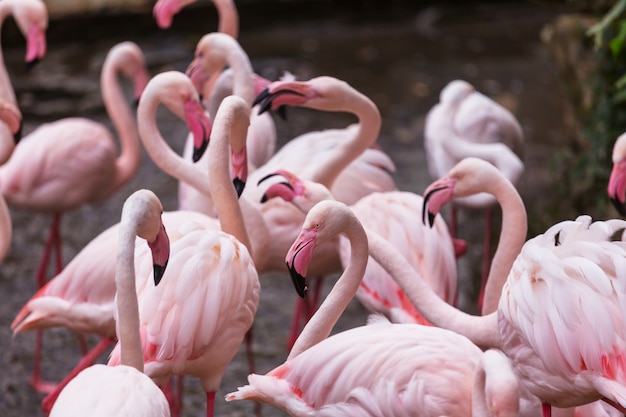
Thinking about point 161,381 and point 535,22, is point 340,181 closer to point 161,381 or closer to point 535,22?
point 161,381

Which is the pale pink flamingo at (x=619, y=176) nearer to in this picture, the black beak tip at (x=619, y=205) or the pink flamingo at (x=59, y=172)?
the black beak tip at (x=619, y=205)

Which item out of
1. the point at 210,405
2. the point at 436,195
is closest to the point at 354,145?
the point at 436,195

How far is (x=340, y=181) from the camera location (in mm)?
5078

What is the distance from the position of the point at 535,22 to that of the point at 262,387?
8.72 meters

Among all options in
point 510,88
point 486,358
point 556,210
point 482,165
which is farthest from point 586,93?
point 486,358

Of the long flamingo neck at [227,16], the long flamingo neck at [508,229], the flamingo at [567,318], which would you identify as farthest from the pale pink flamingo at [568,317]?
the long flamingo neck at [227,16]

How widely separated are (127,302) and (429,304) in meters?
1.23

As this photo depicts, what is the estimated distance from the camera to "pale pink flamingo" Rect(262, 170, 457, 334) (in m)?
4.20

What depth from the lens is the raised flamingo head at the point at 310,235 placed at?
341cm

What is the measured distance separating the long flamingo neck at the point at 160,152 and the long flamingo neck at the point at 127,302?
4.36ft

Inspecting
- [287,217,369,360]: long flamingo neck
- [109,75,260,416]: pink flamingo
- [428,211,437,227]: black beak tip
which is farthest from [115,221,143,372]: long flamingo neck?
[428,211,437,227]: black beak tip

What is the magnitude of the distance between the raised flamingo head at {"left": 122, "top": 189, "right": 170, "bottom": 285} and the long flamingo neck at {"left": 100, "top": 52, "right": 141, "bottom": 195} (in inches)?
107

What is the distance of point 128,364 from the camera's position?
3264 millimetres

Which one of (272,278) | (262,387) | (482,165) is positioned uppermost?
(482,165)
